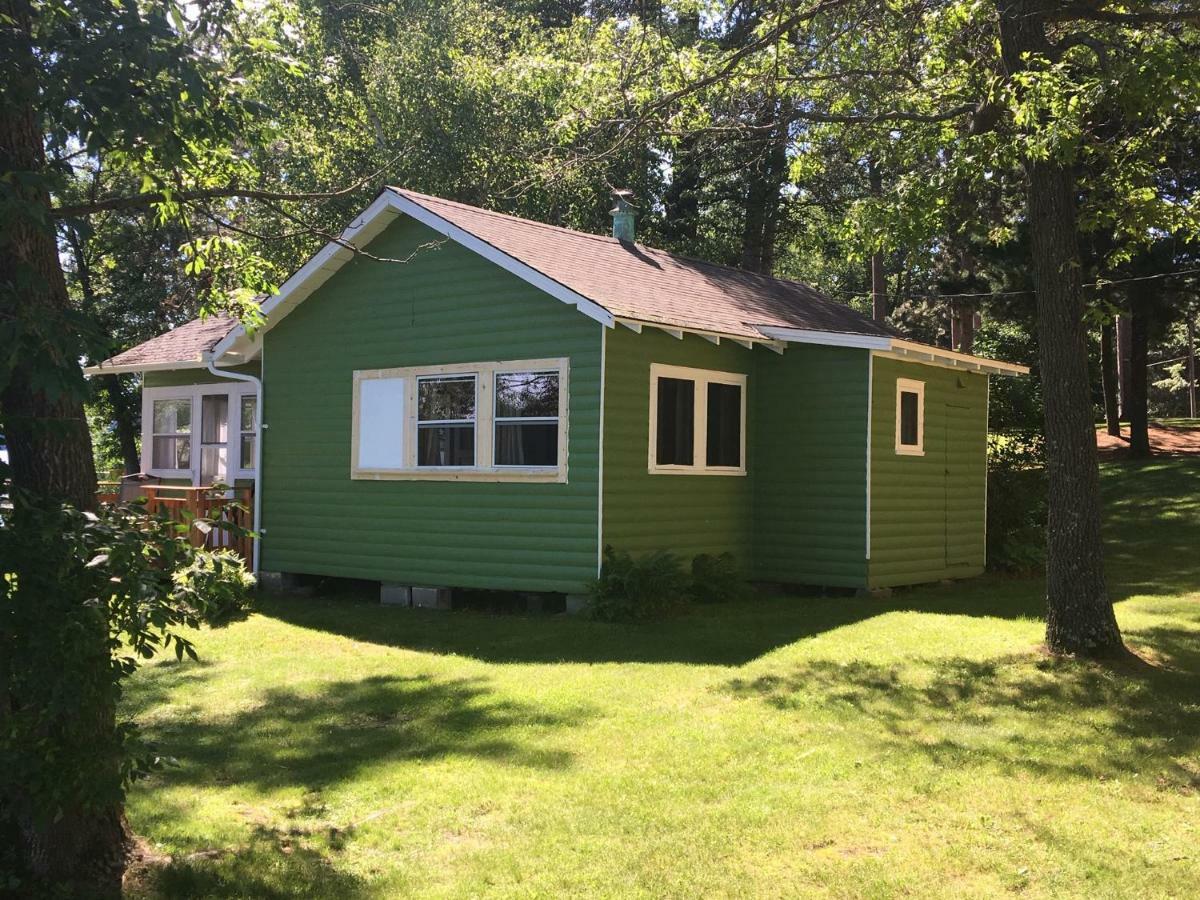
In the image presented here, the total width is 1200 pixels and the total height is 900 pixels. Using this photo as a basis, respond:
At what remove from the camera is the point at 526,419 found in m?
11.8

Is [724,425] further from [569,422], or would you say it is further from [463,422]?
[463,422]

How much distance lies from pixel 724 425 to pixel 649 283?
2.02 meters

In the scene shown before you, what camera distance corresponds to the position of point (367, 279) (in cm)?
1334

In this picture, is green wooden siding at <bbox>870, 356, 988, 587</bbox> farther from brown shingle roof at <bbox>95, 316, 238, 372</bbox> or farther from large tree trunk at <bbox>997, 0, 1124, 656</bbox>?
brown shingle roof at <bbox>95, 316, 238, 372</bbox>

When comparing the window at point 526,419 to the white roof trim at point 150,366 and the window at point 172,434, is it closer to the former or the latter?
the white roof trim at point 150,366

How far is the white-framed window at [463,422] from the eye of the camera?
456 inches

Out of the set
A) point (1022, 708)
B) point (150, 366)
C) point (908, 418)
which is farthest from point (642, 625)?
point (150, 366)

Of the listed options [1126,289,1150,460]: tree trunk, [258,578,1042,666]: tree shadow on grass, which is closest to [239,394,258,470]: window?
[258,578,1042,666]: tree shadow on grass

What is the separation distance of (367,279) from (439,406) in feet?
6.72

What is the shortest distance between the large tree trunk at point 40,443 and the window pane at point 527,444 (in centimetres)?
708

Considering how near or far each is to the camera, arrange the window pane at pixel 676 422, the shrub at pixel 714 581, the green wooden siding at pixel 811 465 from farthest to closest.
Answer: the green wooden siding at pixel 811 465
the shrub at pixel 714 581
the window pane at pixel 676 422

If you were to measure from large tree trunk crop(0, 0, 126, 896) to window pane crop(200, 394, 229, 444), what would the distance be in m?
11.9

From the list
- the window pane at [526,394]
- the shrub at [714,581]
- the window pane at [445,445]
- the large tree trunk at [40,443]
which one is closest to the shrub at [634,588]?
the shrub at [714,581]

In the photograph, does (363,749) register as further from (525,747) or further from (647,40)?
(647,40)
